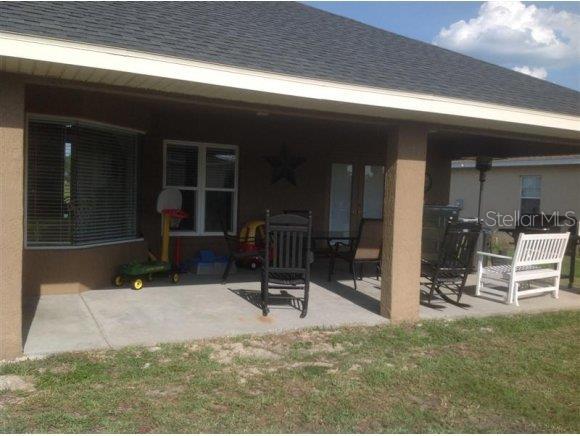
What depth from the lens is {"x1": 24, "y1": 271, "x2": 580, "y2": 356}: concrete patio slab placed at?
534 cm

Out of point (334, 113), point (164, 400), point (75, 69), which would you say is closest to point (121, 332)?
point (164, 400)

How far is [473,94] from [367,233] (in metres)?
Answer: 2.67

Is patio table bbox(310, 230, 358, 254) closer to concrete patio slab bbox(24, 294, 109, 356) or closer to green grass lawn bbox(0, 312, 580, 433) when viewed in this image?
green grass lawn bbox(0, 312, 580, 433)

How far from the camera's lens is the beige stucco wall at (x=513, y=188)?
18750 millimetres

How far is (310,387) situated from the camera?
14.1 ft

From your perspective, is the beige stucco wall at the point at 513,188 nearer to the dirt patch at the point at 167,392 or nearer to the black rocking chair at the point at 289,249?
the black rocking chair at the point at 289,249

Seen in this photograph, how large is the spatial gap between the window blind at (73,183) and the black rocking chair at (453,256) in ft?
15.3

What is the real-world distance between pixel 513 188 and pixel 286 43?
16.9 meters

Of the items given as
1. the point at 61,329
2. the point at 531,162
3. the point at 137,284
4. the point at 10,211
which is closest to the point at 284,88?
the point at 10,211

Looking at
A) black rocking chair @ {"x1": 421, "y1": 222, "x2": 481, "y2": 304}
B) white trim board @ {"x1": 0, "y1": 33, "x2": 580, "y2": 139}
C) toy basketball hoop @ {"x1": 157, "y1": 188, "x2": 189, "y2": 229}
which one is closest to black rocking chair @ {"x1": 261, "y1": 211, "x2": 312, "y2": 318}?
white trim board @ {"x1": 0, "y1": 33, "x2": 580, "y2": 139}

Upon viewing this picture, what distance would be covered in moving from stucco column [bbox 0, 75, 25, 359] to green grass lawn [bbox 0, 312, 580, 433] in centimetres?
33

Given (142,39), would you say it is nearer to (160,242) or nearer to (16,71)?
(16,71)

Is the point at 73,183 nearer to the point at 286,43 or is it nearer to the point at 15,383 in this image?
the point at 286,43

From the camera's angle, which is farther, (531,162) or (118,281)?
(531,162)
